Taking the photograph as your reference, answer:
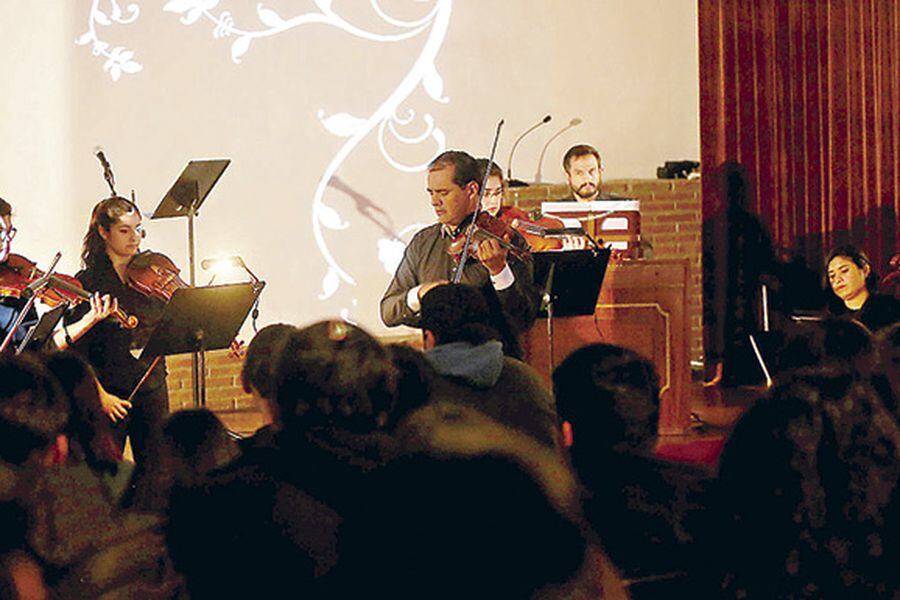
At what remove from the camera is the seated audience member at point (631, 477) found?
2.49 m

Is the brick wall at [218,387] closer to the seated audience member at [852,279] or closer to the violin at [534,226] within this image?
the violin at [534,226]

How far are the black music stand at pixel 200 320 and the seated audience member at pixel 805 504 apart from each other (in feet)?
8.60

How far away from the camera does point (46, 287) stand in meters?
4.98

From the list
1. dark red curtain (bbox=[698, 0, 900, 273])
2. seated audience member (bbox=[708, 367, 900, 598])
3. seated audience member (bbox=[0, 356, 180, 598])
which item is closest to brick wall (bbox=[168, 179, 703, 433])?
dark red curtain (bbox=[698, 0, 900, 273])

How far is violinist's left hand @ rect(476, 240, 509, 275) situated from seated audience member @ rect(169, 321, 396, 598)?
2.65 m

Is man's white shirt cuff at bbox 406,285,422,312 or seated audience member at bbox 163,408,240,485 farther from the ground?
man's white shirt cuff at bbox 406,285,422,312

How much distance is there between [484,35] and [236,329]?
11.6 feet

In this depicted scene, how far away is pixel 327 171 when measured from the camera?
7.72 metres

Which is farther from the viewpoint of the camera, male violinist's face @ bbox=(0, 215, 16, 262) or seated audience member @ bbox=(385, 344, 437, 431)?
male violinist's face @ bbox=(0, 215, 16, 262)

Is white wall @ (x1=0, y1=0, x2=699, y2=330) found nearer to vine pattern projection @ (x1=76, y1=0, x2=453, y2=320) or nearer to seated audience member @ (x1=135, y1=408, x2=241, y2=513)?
vine pattern projection @ (x1=76, y1=0, x2=453, y2=320)

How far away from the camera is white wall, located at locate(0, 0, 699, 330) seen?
712 cm

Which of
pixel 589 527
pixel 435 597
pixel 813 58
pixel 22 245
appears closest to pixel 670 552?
pixel 589 527

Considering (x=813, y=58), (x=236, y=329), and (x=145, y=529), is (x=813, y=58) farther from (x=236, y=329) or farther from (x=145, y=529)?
(x=145, y=529)

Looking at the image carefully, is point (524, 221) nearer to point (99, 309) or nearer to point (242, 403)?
point (99, 309)
